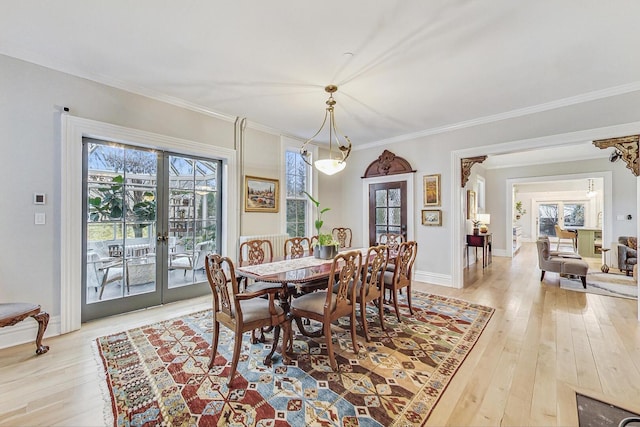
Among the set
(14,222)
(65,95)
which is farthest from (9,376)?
(65,95)

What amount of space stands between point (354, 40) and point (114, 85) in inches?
109

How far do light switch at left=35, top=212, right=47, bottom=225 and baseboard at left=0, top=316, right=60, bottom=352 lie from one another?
3.09 ft

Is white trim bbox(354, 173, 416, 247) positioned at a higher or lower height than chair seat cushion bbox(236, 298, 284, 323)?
higher

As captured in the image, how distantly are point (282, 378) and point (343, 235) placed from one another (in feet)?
12.5

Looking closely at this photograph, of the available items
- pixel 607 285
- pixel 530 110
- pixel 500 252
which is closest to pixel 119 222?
pixel 530 110

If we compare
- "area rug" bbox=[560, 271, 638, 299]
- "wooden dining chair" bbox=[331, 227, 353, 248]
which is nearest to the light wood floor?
"area rug" bbox=[560, 271, 638, 299]

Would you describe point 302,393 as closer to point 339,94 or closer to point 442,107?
point 339,94

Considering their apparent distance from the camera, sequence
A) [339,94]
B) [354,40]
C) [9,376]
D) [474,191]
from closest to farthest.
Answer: [9,376]
[354,40]
[339,94]
[474,191]

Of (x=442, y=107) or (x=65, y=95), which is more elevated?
(x=442, y=107)

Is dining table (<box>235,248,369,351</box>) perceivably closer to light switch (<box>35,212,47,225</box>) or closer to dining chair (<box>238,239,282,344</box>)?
dining chair (<box>238,239,282,344</box>)

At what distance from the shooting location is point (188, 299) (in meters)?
3.80

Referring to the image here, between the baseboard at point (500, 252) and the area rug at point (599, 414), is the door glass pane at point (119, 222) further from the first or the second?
the baseboard at point (500, 252)

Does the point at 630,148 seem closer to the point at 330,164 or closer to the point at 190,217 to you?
the point at 330,164

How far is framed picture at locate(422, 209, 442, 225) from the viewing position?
468 centimetres
